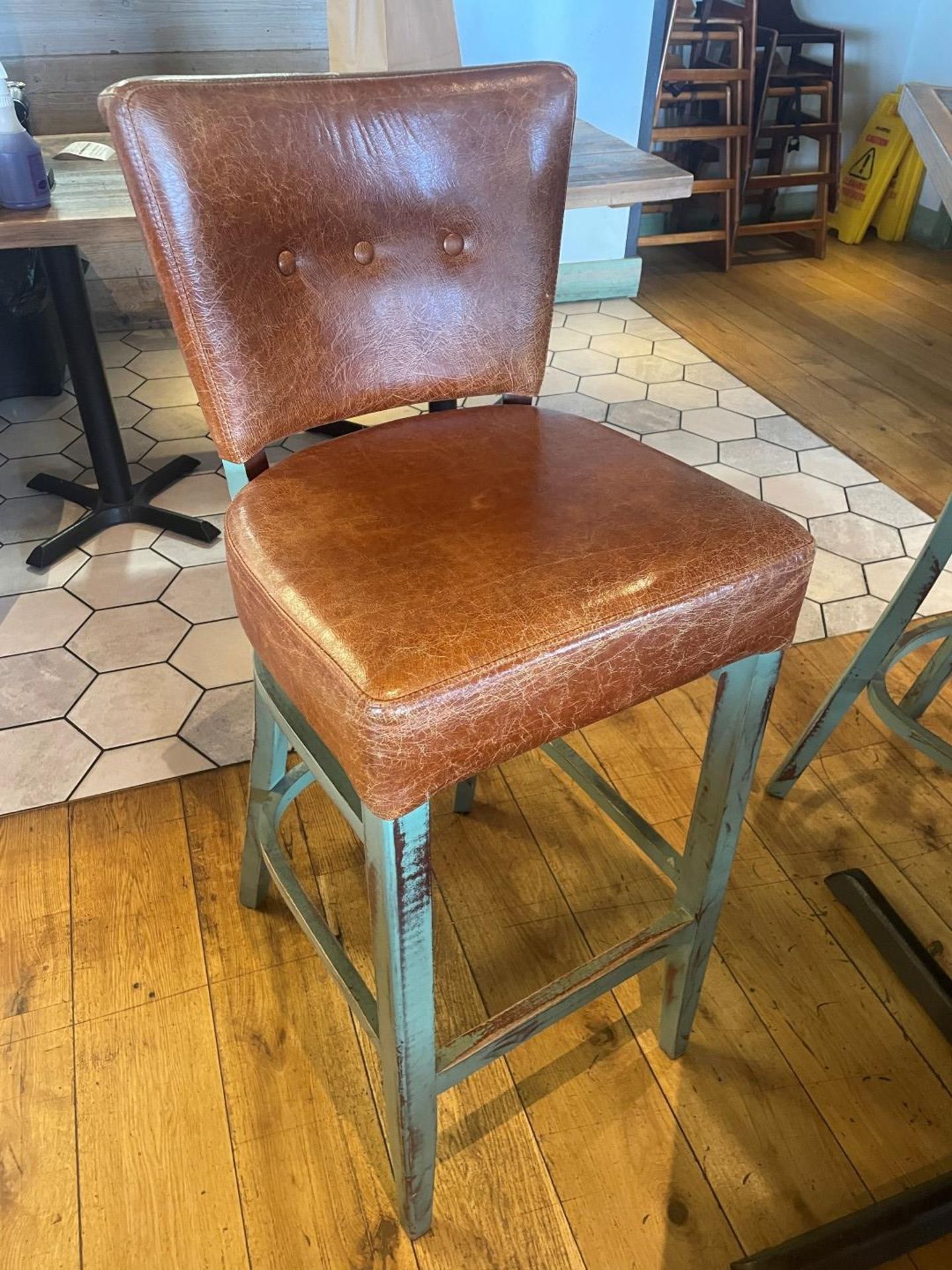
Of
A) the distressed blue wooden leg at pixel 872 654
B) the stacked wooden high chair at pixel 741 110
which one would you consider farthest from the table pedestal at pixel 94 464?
the stacked wooden high chair at pixel 741 110

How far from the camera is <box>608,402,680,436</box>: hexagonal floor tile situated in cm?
259

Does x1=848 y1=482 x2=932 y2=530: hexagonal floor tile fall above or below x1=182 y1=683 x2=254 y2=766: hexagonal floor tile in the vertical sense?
below

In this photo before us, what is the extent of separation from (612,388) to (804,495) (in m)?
0.75

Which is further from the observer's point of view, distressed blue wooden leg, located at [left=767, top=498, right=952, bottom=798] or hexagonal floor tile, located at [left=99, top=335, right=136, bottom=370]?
hexagonal floor tile, located at [left=99, top=335, right=136, bottom=370]

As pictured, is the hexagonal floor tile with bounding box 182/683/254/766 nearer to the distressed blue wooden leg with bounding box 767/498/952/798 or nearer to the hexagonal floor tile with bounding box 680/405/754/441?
the distressed blue wooden leg with bounding box 767/498/952/798

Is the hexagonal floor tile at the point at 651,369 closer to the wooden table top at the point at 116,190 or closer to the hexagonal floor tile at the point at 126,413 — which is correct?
the wooden table top at the point at 116,190

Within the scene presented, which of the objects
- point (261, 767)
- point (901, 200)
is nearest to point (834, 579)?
point (261, 767)

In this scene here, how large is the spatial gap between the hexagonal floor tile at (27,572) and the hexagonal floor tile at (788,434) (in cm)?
176

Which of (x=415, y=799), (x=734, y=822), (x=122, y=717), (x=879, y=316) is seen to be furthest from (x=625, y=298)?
(x=415, y=799)

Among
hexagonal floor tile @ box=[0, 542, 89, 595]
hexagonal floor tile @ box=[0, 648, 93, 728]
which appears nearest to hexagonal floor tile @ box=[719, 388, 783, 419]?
hexagonal floor tile @ box=[0, 542, 89, 595]

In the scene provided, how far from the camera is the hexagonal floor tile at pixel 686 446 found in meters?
2.44

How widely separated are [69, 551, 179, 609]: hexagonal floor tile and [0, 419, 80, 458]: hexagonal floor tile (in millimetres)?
571

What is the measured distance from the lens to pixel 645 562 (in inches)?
30.8

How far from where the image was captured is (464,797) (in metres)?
1.43
